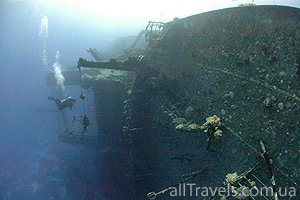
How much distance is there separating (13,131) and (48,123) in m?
11.1

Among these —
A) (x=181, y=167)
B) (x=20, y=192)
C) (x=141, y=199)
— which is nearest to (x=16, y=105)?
(x=20, y=192)

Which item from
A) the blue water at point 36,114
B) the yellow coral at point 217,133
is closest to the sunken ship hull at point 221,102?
the yellow coral at point 217,133

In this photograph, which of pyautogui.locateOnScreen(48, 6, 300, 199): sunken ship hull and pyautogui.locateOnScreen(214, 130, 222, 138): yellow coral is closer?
pyautogui.locateOnScreen(48, 6, 300, 199): sunken ship hull

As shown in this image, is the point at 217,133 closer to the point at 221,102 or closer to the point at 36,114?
the point at 221,102

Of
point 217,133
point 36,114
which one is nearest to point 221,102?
point 217,133

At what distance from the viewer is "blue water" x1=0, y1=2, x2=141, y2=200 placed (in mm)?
21500

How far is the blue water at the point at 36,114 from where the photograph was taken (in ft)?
70.5

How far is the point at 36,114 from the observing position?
2020 inches

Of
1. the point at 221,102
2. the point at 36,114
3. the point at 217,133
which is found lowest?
the point at 36,114

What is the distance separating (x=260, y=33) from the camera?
4535mm

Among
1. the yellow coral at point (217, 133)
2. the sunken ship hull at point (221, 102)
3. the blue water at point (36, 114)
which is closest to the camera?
the sunken ship hull at point (221, 102)

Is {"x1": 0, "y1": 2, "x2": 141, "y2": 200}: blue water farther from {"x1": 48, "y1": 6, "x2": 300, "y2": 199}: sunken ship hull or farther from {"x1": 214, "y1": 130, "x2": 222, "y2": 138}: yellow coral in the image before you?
{"x1": 214, "y1": 130, "x2": 222, "y2": 138}: yellow coral

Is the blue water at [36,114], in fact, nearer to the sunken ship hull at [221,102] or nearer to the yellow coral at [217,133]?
the sunken ship hull at [221,102]

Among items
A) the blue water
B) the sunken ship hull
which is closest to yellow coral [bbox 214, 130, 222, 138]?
the sunken ship hull
